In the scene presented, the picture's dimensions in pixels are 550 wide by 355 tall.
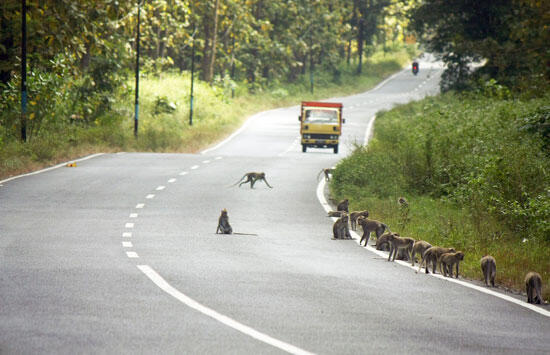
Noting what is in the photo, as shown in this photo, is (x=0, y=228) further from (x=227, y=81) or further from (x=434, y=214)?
(x=227, y=81)

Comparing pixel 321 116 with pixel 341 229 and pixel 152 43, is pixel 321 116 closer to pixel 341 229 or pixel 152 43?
pixel 341 229

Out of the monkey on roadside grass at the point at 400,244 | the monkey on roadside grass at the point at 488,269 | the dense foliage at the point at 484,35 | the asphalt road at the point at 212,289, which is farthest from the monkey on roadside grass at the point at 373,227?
the dense foliage at the point at 484,35

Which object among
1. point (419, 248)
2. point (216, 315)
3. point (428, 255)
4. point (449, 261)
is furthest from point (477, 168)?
point (216, 315)

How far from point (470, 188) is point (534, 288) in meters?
7.79

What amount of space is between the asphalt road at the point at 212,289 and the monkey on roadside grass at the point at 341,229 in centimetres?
19

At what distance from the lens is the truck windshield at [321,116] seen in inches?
1711

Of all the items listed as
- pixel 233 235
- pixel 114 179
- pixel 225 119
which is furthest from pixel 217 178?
pixel 225 119

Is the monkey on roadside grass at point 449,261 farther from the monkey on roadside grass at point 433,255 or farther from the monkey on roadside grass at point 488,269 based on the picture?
the monkey on roadside grass at point 488,269

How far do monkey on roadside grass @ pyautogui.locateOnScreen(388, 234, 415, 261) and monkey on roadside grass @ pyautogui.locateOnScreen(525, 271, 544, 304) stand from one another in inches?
114

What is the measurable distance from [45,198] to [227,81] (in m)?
48.5

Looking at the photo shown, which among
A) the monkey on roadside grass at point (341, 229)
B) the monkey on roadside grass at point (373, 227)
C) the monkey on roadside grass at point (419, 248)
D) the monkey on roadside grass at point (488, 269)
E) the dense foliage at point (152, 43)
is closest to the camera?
the monkey on roadside grass at point (488, 269)

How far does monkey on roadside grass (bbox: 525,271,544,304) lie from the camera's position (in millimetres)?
9953

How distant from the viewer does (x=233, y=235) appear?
15477mm

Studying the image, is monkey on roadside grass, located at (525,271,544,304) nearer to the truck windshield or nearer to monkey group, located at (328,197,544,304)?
monkey group, located at (328,197,544,304)
